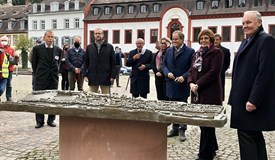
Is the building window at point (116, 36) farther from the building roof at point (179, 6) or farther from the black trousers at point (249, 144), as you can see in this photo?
the black trousers at point (249, 144)

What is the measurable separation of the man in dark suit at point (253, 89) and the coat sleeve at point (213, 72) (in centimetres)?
93

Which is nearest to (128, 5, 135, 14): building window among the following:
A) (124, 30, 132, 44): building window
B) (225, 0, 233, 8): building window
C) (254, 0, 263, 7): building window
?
(124, 30, 132, 44): building window

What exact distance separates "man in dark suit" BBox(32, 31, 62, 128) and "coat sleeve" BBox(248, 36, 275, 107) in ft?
15.6

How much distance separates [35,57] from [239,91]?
4.76m

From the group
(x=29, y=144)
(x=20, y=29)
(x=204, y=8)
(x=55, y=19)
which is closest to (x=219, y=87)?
(x=29, y=144)

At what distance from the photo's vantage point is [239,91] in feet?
15.7

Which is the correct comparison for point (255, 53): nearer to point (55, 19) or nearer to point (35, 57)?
point (35, 57)

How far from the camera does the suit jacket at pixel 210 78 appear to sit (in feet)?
19.2

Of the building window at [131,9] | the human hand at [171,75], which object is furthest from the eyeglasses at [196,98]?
the building window at [131,9]

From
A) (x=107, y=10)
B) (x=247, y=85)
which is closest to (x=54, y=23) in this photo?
(x=107, y=10)

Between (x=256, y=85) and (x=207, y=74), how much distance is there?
1.34 metres

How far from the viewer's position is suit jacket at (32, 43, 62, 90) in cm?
828

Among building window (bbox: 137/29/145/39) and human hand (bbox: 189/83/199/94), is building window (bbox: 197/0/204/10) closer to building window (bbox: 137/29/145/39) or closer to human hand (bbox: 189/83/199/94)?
building window (bbox: 137/29/145/39)

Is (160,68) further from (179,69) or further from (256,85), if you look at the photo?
(256,85)
